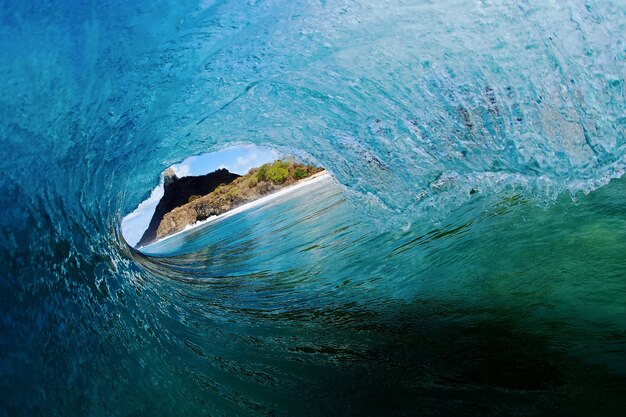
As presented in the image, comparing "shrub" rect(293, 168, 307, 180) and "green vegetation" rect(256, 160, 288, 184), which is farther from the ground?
"green vegetation" rect(256, 160, 288, 184)

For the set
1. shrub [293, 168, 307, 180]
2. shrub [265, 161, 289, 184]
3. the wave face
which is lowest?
the wave face

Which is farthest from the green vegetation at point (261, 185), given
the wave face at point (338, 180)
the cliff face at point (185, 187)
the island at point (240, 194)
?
the wave face at point (338, 180)

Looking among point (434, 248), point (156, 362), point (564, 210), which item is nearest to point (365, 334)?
point (434, 248)

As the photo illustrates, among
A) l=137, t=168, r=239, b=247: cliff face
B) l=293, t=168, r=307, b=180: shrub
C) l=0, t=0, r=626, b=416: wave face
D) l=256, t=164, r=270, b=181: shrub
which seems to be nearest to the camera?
l=0, t=0, r=626, b=416: wave face

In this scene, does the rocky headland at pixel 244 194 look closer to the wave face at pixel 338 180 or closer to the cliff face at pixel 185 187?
the cliff face at pixel 185 187

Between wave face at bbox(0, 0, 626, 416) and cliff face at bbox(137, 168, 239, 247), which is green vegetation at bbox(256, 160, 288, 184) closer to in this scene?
cliff face at bbox(137, 168, 239, 247)

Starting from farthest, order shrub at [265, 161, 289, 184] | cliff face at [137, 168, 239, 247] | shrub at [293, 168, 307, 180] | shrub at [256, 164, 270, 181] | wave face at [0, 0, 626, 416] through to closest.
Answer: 1. cliff face at [137, 168, 239, 247]
2. shrub at [256, 164, 270, 181]
3. shrub at [265, 161, 289, 184]
4. shrub at [293, 168, 307, 180]
5. wave face at [0, 0, 626, 416]

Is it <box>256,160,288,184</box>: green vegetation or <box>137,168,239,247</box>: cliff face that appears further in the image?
<box>137,168,239,247</box>: cliff face

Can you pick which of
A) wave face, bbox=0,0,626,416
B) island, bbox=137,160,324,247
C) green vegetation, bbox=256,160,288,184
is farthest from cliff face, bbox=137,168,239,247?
wave face, bbox=0,0,626,416
